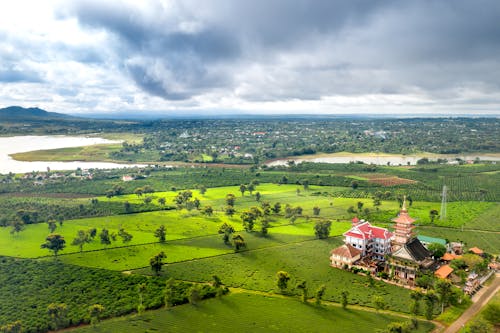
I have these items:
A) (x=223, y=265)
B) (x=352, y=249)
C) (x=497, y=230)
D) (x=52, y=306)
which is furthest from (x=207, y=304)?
(x=497, y=230)

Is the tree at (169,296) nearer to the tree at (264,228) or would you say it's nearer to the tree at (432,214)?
the tree at (264,228)

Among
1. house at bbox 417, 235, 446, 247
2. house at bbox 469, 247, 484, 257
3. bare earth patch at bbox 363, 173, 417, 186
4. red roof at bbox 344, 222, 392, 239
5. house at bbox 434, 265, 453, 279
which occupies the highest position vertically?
red roof at bbox 344, 222, 392, 239

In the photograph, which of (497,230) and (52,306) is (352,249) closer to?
(497,230)

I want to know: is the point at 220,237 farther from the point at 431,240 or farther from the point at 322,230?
the point at 431,240

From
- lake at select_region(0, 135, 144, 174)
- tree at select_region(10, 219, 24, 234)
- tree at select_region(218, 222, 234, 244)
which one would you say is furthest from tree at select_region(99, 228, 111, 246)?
lake at select_region(0, 135, 144, 174)

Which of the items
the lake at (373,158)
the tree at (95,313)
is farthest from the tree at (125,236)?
the lake at (373,158)

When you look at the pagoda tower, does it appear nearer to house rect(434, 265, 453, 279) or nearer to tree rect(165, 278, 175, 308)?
house rect(434, 265, 453, 279)
